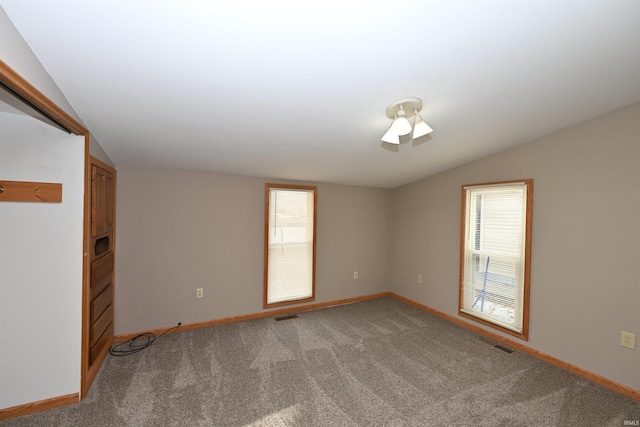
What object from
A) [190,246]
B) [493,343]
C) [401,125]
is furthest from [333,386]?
[190,246]

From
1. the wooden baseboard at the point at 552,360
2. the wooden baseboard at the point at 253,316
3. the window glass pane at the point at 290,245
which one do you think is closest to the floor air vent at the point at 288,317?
the wooden baseboard at the point at 253,316

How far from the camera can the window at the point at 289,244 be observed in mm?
3765

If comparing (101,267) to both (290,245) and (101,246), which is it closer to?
(101,246)

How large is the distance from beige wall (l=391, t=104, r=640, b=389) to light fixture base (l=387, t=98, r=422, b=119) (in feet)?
5.82

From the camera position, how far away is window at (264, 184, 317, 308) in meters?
3.77

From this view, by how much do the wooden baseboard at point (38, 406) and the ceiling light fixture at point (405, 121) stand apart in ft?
9.87

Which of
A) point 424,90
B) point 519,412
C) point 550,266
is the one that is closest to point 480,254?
point 550,266

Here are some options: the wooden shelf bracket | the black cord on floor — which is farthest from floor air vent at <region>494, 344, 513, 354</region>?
the wooden shelf bracket

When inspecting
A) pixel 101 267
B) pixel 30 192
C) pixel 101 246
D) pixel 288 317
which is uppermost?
pixel 30 192

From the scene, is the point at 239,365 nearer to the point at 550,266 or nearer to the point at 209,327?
the point at 209,327

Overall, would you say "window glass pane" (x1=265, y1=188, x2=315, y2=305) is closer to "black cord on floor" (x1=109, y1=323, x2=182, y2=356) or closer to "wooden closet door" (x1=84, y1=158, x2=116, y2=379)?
"black cord on floor" (x1=109, y1=323, x2=182, y2=356)

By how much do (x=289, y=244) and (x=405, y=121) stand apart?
2576mm

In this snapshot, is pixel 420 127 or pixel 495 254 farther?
pixel 495 254

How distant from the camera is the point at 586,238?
246 centimetres
